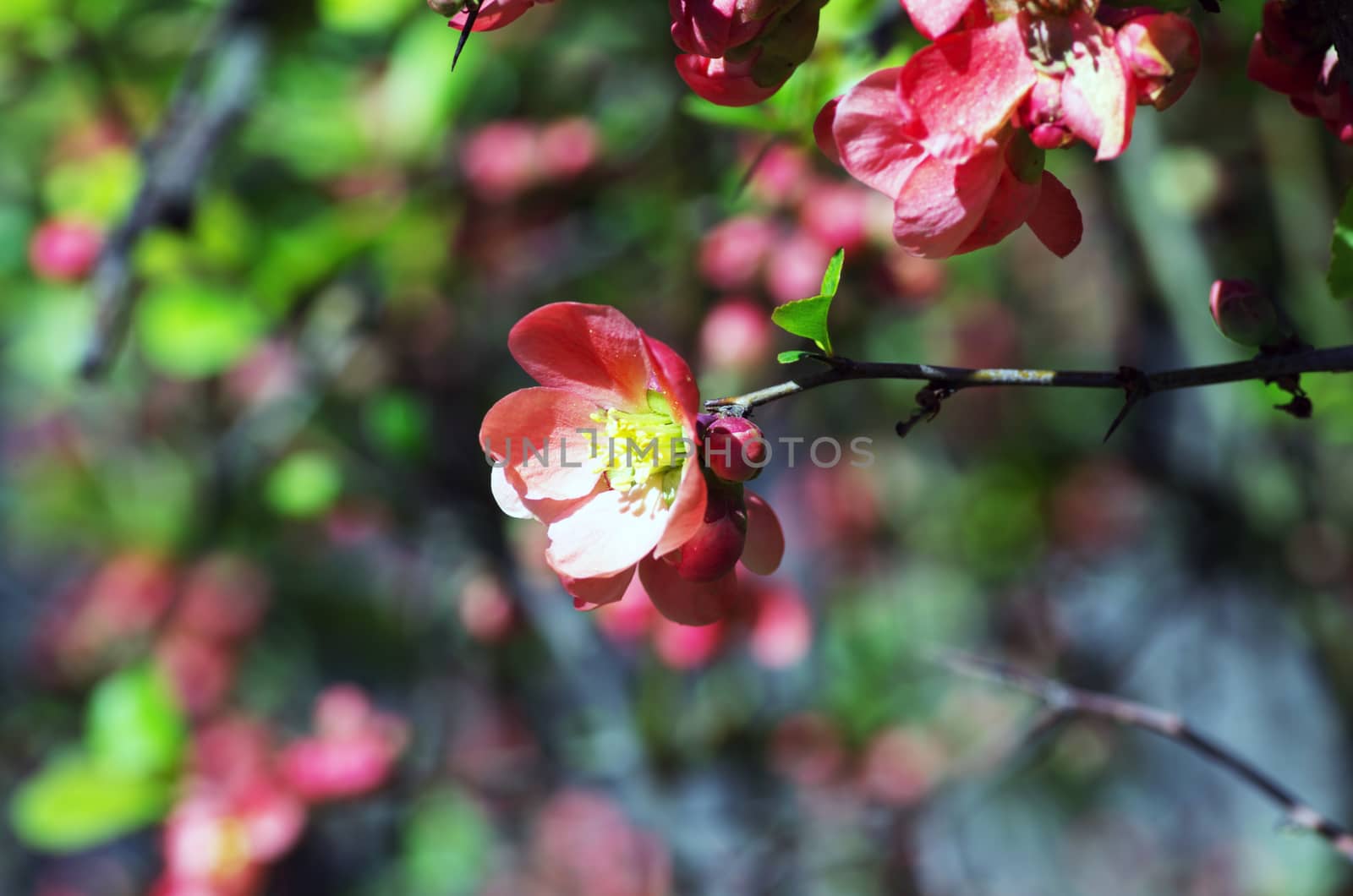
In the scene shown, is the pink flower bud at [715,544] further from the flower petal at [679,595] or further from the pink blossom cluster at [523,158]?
the pink blossom cluster at [523,158]

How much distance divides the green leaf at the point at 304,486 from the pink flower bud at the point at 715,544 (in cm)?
106

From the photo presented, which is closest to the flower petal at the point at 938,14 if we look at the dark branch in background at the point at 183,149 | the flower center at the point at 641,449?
the flower center at the point at 641,449

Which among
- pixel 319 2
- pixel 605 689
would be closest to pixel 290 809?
pixel 605 689

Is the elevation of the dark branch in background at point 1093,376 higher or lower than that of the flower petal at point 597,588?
higher

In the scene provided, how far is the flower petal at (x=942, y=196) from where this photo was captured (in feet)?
1.50

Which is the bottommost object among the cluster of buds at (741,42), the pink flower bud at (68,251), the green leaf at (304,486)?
the green leaf at (304,486)

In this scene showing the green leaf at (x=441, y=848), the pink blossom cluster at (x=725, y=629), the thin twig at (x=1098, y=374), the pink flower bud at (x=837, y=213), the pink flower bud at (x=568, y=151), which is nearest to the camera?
the thin twig at (x=1098, y=374)

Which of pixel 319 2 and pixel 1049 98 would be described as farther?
pixel 319 2

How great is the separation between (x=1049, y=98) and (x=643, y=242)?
1209 mm

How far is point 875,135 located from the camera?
46 cm

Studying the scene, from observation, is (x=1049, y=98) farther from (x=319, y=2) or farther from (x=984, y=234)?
(x=319, y=2)

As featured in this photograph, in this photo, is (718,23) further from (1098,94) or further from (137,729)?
(137,729)

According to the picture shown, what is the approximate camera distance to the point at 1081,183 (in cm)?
207

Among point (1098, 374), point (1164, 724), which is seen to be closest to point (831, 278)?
point (1098, 374)
